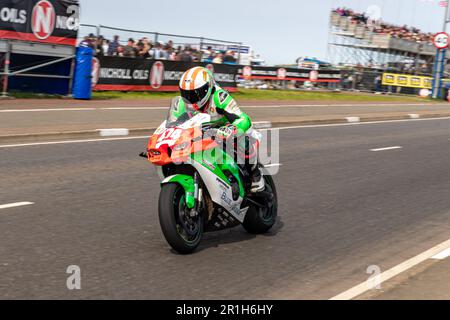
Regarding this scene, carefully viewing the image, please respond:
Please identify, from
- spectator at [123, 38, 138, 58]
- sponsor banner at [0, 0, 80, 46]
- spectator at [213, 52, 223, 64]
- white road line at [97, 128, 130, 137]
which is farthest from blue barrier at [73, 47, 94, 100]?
spectator at [213, 52, 223, 64]

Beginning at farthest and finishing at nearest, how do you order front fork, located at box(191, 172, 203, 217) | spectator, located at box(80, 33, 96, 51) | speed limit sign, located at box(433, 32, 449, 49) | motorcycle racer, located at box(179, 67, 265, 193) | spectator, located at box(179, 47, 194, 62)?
speed limit sign, located at box(433, 32, 449, 49)
spectator, located at box(179, 47, 194, 62)
spectator, located at box(80, 33, 96, 51)
motorcycle racer, located at box(179, 67, 265, 193)
front fork, located at box(191, 172, 203, 217)

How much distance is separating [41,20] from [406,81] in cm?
3433

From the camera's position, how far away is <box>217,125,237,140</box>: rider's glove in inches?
252

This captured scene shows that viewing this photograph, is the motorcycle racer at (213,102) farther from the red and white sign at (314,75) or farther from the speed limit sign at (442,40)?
the red and white sign at (314,75)

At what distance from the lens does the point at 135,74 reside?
25.1m

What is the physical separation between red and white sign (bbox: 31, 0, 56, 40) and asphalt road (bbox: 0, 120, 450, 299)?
26.6 feet

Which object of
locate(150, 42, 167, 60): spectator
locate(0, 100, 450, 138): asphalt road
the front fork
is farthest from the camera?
locate(150, 42, 167, 60): spectator

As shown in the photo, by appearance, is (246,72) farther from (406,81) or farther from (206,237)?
(206,237)

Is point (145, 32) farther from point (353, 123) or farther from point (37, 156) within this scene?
point (37, 156)

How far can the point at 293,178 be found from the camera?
37.1 feet

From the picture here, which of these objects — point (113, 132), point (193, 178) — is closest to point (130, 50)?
point (113, 132)

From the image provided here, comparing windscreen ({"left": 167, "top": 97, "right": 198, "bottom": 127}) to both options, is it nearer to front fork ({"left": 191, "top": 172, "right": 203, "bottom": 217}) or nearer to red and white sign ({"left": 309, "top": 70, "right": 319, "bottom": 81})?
front fork ({"left": 191, "top": 172, "right": 203, "bottom": 217})
